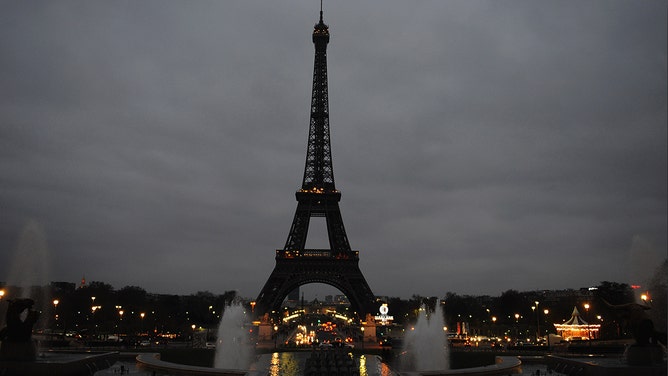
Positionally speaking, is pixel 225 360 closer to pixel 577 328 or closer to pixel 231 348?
pixel 231 348

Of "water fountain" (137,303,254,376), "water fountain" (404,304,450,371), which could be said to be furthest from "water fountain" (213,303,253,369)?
"water fountain" (404,304,450,371)

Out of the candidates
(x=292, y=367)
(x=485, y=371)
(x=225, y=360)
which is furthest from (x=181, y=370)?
(x=485, y=371)

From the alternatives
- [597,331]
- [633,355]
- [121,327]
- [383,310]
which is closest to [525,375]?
[633,355]

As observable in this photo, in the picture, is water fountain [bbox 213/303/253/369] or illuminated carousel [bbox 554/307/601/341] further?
illuminated carousel [bbox 554/307/601/341]

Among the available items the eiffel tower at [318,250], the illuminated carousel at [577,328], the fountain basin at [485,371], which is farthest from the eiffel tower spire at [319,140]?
the fountain basin at [485,371]

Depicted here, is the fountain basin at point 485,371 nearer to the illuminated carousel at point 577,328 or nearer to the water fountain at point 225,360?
the water fountain at point 225,360

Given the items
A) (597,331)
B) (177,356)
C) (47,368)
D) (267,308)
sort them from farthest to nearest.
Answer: (267,308) → (597,331) → (177,356) → (47,368)

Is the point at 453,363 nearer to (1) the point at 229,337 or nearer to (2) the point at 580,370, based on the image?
(2) the point at 580,370

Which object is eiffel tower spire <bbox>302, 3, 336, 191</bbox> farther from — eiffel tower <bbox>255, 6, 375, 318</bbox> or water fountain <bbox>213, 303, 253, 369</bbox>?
water fountain <bbox>213, 303, 253, 369</bbox>
